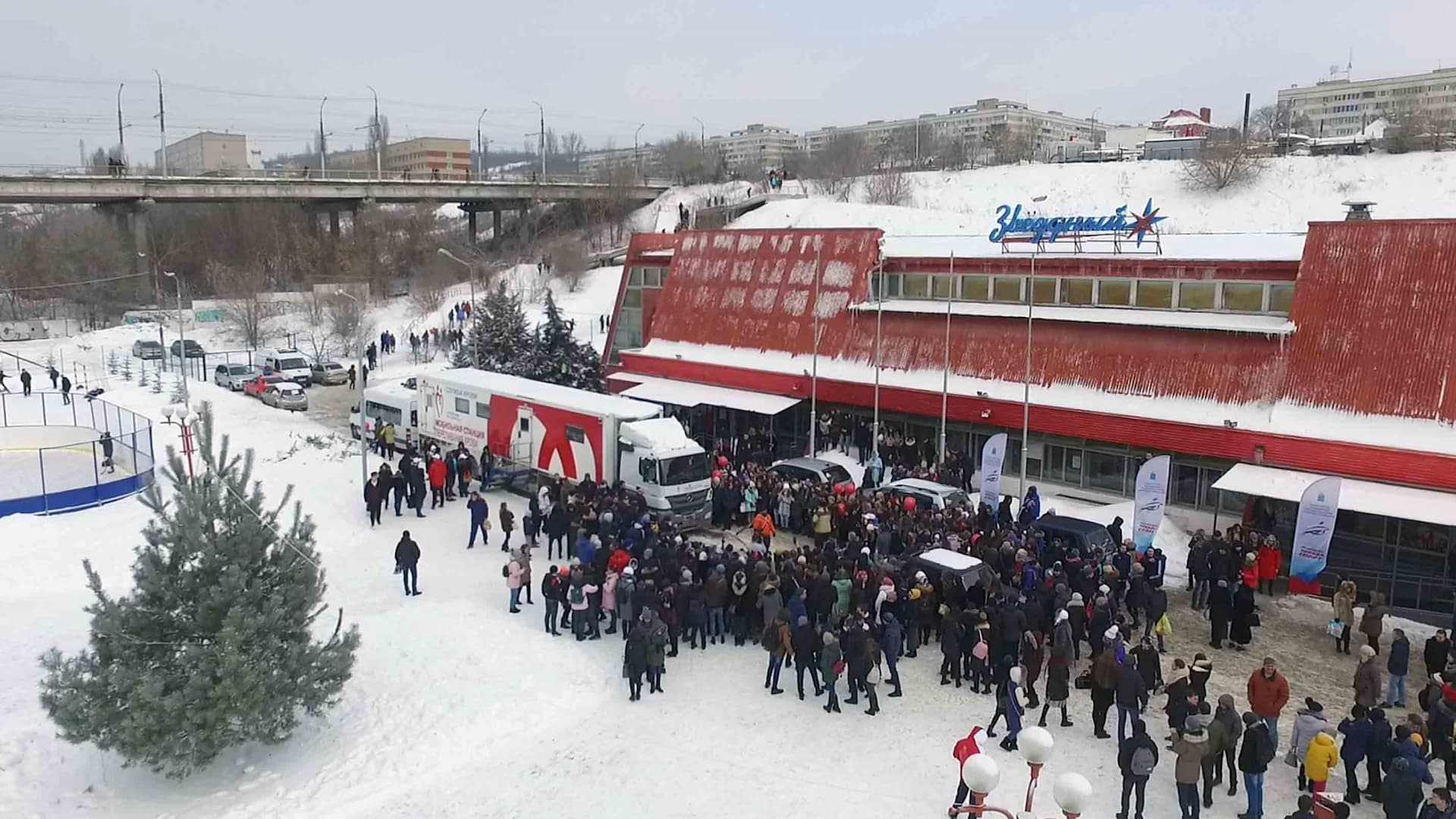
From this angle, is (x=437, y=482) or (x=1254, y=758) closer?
(x=1254, y=758)

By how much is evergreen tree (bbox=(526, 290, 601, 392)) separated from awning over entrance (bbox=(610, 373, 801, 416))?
4.51 metres

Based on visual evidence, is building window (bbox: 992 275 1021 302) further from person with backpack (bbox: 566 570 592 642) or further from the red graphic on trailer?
person with backpack (bbox: 566 570 592 642)

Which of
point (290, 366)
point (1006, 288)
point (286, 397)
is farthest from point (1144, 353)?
point (290, 366)

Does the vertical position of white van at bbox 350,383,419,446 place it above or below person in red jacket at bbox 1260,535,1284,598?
above

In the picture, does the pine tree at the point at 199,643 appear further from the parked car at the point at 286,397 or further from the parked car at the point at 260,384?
the parked car at the point at 260,384

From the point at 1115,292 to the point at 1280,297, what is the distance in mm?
4154

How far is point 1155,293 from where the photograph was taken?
26.9 metres

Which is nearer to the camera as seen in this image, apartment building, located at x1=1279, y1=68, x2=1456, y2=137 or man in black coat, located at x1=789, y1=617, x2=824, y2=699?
man in black coat, located at x1=789, y1=617, x2=824, y2=699

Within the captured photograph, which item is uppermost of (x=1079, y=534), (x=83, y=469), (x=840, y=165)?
(x=840, y=165)

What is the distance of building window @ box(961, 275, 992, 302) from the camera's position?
1188 inches

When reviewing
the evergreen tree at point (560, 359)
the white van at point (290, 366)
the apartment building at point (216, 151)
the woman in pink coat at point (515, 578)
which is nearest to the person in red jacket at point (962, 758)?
the woman in pink coat at point (515, 578)

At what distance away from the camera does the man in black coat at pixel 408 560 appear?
766 inches

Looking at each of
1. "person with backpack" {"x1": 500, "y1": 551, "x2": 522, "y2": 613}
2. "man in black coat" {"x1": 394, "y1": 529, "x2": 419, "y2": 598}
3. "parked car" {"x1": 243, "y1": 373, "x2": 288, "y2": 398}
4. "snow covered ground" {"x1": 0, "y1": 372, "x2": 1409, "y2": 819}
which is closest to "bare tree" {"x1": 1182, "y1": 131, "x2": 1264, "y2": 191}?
"snow covered ground" {"x1": 0, "y1": 372, "x2": 1409, "y2": 819}

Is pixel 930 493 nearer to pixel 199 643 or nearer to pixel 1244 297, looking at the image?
pixel 1244 297
